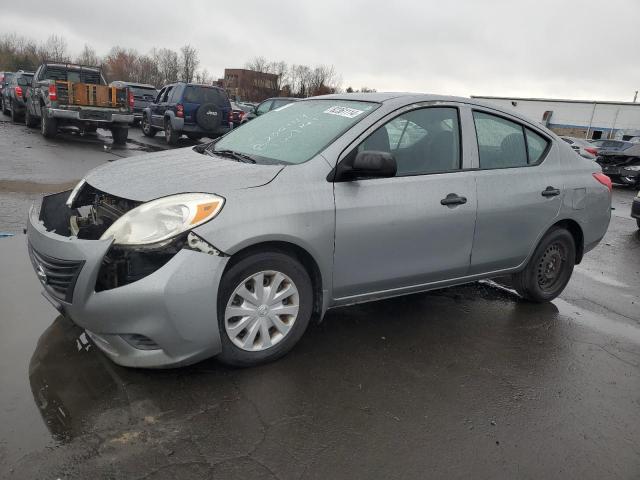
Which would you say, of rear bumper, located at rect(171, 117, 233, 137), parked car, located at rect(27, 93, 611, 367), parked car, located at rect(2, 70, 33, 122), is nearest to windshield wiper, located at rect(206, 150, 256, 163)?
parked car, located at rect(27, 93, 611, 367)

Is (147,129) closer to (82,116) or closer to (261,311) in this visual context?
(82,116)

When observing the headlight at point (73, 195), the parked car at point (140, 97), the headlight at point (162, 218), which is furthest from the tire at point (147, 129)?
the headlight at point (162, 218)

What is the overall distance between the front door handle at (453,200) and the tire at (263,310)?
4.04ft

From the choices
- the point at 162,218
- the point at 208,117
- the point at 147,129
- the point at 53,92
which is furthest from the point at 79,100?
the point at 162,218

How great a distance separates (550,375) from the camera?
363cm

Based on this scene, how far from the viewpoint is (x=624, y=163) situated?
55.4 ft

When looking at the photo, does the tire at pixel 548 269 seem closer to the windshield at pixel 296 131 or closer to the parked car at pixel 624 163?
the windshield at pixel 296 131

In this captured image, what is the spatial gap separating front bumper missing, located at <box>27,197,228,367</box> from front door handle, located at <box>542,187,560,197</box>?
9.69ft

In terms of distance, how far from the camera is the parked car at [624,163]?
1670 cm

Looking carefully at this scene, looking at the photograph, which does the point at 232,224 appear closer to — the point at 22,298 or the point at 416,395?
the point at 416,395

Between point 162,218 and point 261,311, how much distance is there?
0.79 m

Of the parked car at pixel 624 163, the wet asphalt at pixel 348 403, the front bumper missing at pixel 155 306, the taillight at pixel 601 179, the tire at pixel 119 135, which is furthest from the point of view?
the parked car at pixel 624 163

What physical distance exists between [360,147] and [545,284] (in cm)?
254

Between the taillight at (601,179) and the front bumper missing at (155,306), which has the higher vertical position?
the taillight at (601,179)
